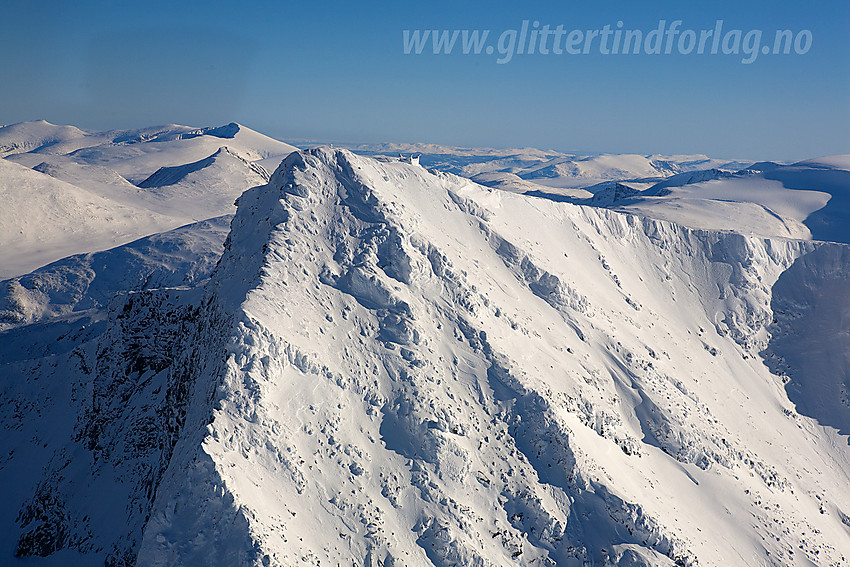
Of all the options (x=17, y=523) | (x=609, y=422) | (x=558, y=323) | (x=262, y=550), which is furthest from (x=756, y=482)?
(x=17, y=523)

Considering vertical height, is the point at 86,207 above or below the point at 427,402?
below

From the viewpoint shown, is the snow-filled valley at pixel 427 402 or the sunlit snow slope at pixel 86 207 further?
the sunlit snow slope at pixel 86 207

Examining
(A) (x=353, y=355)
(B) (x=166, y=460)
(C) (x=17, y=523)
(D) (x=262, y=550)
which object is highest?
(A) (x=353, y=355)

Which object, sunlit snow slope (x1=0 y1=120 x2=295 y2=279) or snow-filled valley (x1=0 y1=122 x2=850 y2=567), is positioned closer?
snow-filled valley (x1=0 y1=122 x2=850 y2=567)

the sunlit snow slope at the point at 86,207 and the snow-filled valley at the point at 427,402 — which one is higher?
the snow-filled valley at the point at 427,402

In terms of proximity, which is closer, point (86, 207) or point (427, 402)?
point (427, 402)

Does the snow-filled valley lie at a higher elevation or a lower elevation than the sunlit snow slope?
higher

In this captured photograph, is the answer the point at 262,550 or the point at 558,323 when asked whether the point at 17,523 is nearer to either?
the point at 262,550

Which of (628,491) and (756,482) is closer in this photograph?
(628,491)
